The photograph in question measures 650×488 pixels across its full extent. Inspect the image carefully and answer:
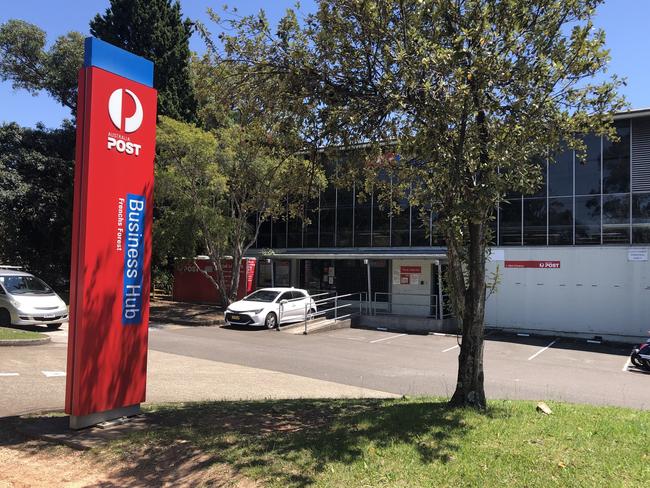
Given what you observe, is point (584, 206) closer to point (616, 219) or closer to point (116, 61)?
point (616, 219)

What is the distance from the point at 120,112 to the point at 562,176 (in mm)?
21162

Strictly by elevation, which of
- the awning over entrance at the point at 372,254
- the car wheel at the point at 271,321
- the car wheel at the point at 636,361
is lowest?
the car wheel at the point at 636,361

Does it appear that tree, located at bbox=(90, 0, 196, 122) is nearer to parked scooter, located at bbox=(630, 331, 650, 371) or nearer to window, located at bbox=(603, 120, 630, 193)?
window, located at bbox=(603, 120, 630, 193)

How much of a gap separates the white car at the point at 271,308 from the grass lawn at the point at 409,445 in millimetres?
13669

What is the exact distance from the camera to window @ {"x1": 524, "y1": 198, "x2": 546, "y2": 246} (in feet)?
77.2

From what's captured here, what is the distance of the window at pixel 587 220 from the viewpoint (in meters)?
22.5

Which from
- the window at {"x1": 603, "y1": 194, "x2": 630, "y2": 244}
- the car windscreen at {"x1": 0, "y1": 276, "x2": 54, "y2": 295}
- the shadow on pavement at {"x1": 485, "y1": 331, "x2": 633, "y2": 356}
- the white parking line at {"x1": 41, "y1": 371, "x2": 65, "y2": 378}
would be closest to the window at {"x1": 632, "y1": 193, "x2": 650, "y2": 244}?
the window at {"x1": 603, "y1": 194, "x2": 630, "y2": 244}

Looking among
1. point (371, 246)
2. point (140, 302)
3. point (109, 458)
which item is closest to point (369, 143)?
point (140, 302)

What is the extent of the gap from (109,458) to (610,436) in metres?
4.70

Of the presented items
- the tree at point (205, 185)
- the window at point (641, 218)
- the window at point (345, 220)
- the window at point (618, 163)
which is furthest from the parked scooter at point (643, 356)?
the window at point (345, 220)

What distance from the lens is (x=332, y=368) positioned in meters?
12.9

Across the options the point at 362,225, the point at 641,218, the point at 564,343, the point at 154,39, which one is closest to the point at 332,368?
the point at 564,343

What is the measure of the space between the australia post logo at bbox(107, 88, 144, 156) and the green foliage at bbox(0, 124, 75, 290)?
24545 millimetres

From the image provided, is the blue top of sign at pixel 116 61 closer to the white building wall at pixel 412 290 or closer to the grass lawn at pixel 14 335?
the grass lawn at pixel 14 335
